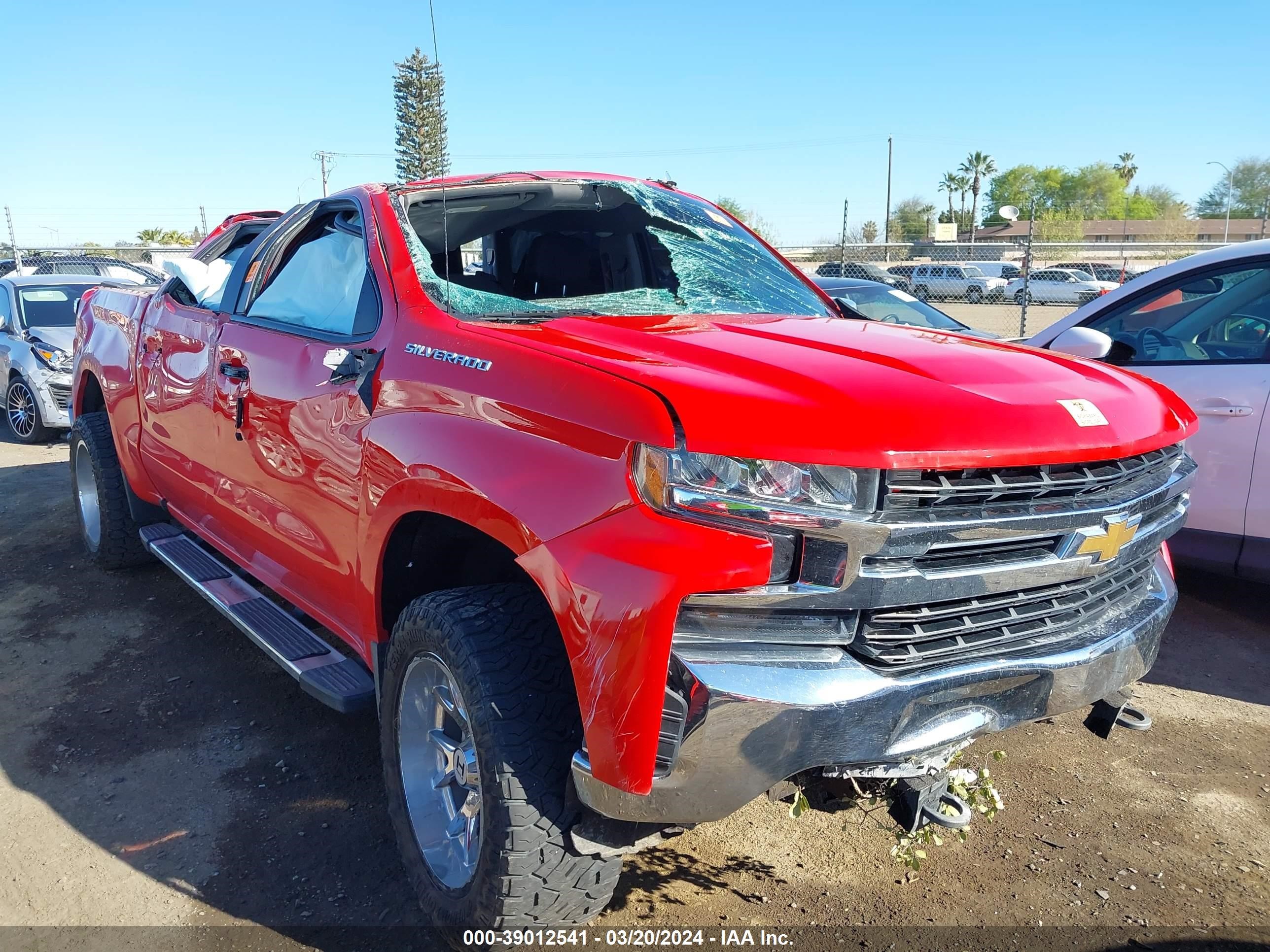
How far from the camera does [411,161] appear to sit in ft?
19.2

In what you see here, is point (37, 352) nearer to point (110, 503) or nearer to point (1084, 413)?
point (110, 503)

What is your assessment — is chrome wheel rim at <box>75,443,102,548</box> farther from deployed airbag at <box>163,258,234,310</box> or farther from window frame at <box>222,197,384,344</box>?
window frame at <box>222,197,384,344</box>

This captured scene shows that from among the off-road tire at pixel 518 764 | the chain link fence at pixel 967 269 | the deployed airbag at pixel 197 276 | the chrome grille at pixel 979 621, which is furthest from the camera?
the chain link fence at pixel 967 269

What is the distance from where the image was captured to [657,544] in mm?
1836

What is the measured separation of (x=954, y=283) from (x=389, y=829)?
2851 cm

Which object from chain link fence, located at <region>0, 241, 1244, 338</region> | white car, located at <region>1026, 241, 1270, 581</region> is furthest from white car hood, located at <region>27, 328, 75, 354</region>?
white car, located at <region>1026, 241, 1270, 581</region>

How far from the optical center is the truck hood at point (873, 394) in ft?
6.11

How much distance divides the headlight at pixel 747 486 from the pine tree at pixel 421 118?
1459mm

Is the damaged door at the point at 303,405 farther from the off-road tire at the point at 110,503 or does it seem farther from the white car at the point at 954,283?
the white car at the point at 954,283

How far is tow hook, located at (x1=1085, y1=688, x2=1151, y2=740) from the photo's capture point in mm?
2414

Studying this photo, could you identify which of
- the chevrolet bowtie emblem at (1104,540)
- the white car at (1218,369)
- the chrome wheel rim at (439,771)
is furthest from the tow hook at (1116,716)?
the white car at (1218,369)

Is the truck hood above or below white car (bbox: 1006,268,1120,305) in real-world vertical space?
above

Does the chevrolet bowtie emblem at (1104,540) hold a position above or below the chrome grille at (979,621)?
above

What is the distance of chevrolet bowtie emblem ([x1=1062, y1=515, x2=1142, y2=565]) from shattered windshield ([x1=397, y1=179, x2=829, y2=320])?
54.8 inches
